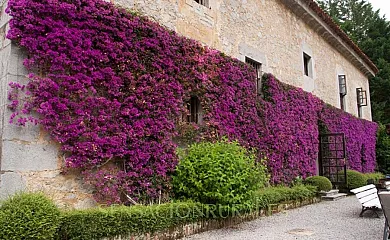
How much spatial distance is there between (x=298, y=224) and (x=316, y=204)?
3.20 m

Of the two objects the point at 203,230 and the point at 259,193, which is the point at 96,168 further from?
the point at 259,193

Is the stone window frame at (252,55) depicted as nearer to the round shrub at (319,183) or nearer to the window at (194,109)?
the window at (194,109)

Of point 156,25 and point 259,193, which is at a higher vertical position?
point 156,25

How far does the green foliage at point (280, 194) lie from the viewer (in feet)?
22.8

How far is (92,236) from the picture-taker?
4.10 metres

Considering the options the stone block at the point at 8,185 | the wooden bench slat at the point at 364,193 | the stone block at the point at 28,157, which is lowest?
the wooden bench slat at the point at 364,193

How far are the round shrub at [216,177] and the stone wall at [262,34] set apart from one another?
9.55 feet

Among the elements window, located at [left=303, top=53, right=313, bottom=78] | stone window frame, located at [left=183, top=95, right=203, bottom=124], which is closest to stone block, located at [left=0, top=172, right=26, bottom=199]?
stone window frame, located at [left=183, top=95, right=203, bottom=124]

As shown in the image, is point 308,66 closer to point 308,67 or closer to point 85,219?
point 308,67

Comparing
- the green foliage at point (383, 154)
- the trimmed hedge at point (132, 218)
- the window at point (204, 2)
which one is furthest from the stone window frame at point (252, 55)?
the green foliage at point (383, 154)

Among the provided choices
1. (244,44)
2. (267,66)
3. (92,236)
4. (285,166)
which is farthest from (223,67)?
(92,236)

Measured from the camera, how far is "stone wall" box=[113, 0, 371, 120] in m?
7.33

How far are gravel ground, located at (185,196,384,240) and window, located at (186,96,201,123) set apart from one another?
2.36 metres

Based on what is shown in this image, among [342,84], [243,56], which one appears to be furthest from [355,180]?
[243,56]
